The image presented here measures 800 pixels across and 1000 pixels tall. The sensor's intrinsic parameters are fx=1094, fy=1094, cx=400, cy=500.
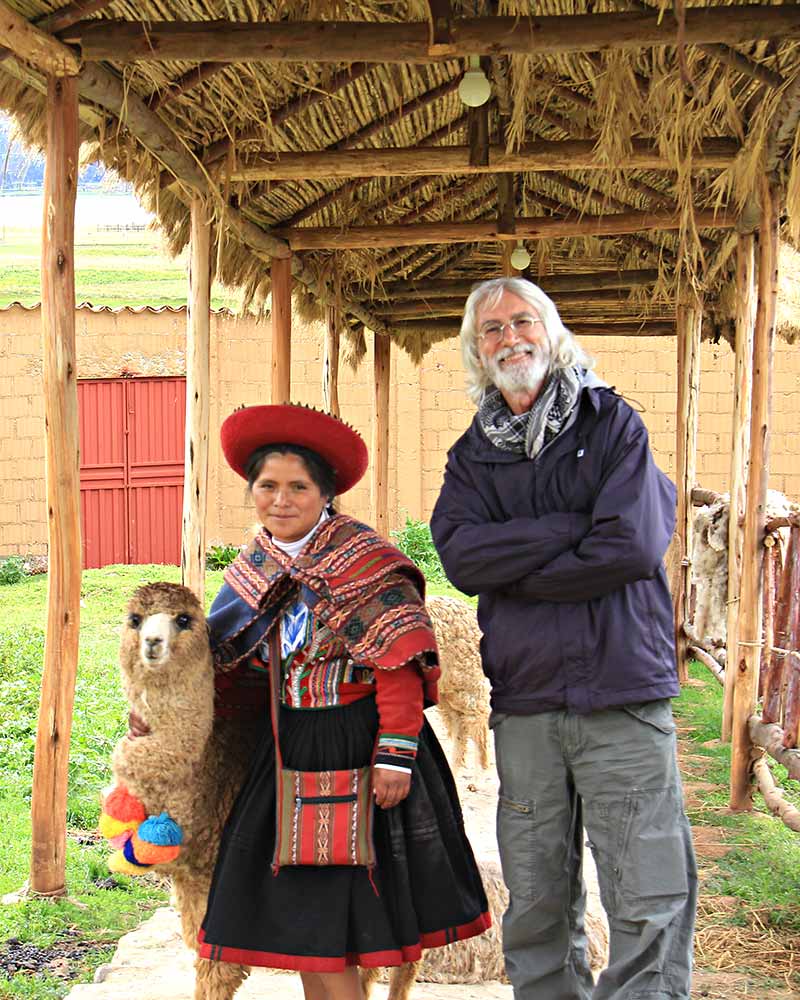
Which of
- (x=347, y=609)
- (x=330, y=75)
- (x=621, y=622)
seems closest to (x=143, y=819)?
(x=347, y=609)

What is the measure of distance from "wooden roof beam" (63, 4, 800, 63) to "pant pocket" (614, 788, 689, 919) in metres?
2.79

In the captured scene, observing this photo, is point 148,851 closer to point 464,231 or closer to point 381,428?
point 464,231

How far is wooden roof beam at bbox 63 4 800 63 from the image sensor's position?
13.3 ft

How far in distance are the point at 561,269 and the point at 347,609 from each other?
7871mm

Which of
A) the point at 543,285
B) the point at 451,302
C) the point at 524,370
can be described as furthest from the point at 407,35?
the point at 451,302

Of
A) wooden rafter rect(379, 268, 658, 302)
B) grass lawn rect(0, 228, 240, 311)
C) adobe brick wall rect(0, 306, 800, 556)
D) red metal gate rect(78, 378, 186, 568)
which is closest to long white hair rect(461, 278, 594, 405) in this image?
wooden rafter rect(379, 268, 658, 302)

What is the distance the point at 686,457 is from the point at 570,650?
6.71m

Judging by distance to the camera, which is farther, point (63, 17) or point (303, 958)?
point (63, 17)

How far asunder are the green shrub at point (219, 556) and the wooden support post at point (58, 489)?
32.1 ft

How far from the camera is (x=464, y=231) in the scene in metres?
7.52

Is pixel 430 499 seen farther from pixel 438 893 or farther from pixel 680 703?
pixel 438 893

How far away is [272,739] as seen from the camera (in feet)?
9.34

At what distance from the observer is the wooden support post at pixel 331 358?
9.27 m

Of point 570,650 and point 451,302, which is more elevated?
point 451,302
